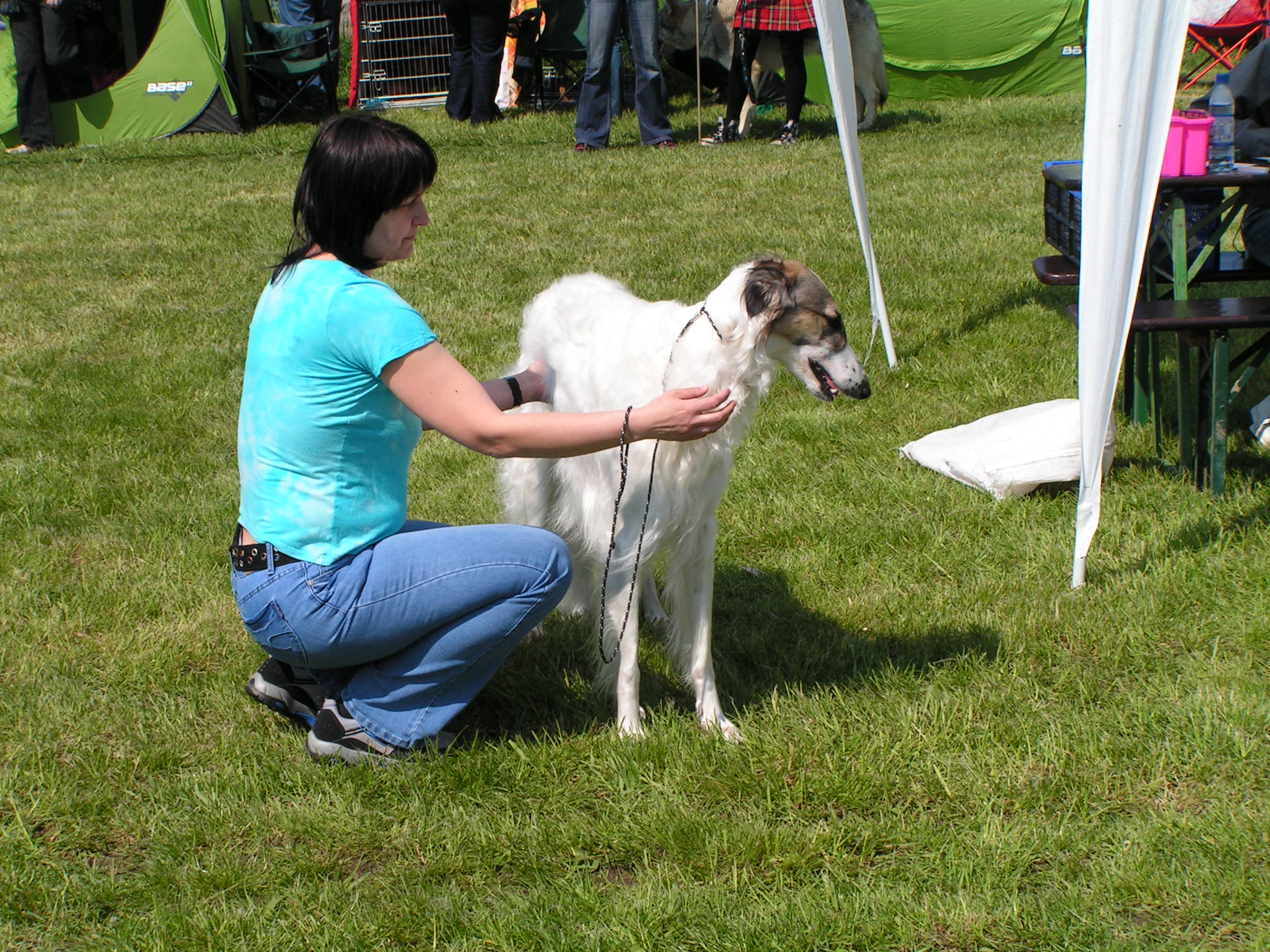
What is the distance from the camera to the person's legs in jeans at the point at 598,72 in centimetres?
1095

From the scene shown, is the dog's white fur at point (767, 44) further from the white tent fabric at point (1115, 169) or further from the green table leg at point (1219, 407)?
the white tent fabric at point (1115, 169)

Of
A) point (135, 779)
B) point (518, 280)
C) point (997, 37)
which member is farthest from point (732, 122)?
point (135, 779)

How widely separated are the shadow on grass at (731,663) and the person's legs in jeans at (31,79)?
36.1 ft

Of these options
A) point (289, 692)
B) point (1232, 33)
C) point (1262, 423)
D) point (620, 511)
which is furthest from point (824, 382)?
point (1232, 33)

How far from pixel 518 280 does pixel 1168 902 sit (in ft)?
19.1

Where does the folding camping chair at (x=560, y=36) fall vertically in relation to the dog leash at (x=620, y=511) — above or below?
above

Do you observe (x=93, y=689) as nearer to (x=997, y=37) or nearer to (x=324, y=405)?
(x=324, y=405)

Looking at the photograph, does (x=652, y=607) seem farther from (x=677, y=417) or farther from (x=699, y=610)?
(x=677, y=417)

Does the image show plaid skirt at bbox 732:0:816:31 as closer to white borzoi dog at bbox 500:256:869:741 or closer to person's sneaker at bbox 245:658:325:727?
white borzoi dog at bbox 500:256:869:741

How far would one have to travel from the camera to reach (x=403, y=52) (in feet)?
51.5

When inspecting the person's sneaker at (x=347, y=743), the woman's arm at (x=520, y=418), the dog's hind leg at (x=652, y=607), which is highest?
the woman's arm at (x=520, y=418)

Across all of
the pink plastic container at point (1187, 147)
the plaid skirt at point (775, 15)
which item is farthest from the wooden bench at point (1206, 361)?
the plaid skirt at point (775, 15)

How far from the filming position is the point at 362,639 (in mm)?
2791

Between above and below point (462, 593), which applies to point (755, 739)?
below
